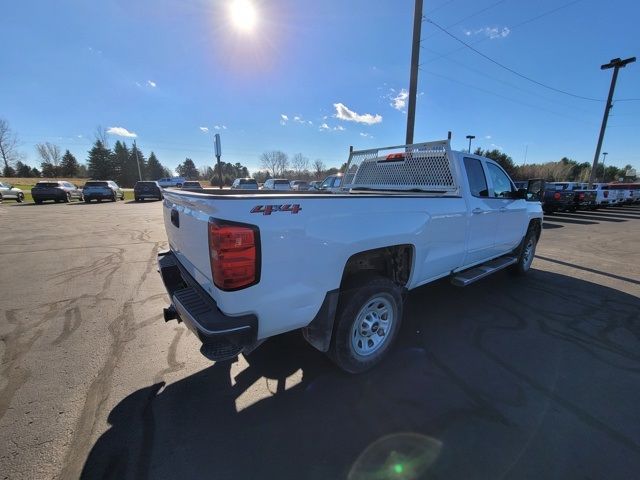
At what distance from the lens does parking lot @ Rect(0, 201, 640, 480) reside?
2.07 metres

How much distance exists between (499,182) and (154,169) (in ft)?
367

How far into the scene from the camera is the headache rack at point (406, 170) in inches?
169

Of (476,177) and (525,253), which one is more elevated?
(476,177)

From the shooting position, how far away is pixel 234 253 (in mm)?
2045

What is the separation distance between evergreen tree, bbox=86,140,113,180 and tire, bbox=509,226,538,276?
88036mm

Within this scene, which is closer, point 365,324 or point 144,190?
point 365,324

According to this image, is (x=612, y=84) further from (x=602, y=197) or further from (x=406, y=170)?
(x=406, y=170)

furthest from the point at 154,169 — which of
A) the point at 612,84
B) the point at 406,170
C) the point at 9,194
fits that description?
the point at 406,170

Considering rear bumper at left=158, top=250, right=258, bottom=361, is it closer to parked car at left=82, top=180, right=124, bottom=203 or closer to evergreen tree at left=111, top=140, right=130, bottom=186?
parked car at left=82, top=180, right=124, bottom=203

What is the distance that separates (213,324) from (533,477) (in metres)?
2.23

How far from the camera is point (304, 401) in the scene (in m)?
2.64

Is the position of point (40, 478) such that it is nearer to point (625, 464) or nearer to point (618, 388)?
point (625, 464)

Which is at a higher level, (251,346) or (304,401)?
(251,346)

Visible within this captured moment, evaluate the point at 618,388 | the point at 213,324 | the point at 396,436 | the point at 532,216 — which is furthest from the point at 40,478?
the point at 532,216
